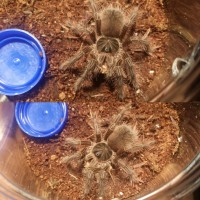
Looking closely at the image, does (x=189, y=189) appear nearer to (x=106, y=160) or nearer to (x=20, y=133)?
(x=106, y=160)

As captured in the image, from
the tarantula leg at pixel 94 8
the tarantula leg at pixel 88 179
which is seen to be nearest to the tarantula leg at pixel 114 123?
the tarantula leg at pixel 88 179

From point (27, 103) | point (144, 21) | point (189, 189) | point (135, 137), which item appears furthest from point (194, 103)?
point (27, 103)

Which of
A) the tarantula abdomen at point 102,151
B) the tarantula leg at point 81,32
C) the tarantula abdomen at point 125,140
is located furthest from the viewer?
the tarantula leg at point 81,32

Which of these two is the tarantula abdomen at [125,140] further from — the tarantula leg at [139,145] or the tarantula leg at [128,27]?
the tarantula leg at [128,27]

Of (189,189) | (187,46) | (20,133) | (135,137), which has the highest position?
(187,46)

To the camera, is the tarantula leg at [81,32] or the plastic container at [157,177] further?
the tarantula leg at [81,32]

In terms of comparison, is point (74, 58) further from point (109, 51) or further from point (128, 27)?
point (128, 27)
